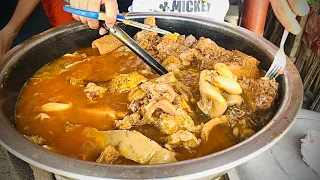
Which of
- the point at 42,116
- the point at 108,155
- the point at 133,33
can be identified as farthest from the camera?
the point at 133,33

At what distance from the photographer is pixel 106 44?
7.88 feet

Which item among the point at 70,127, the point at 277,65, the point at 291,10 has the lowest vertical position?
the point at 70,127

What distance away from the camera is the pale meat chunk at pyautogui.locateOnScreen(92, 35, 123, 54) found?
7.83ft

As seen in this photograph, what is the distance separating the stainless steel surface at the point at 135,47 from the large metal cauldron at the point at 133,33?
1.86ft

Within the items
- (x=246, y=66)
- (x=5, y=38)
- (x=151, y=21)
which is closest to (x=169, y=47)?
(x=151, y=21)

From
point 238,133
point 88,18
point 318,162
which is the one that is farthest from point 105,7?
point 318,162

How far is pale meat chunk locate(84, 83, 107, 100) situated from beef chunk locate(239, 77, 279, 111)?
2.57ft

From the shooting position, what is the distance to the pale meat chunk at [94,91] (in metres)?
1.94

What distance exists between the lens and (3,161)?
1.92 metres

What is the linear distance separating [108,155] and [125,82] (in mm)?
581

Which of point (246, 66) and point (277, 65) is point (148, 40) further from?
point (277, 65)

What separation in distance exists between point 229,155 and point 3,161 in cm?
132

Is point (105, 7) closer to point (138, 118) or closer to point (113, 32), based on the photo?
point (113, 32)

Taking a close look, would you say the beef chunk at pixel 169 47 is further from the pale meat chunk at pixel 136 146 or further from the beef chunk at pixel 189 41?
the pale meat chunk at pixel 136 146
